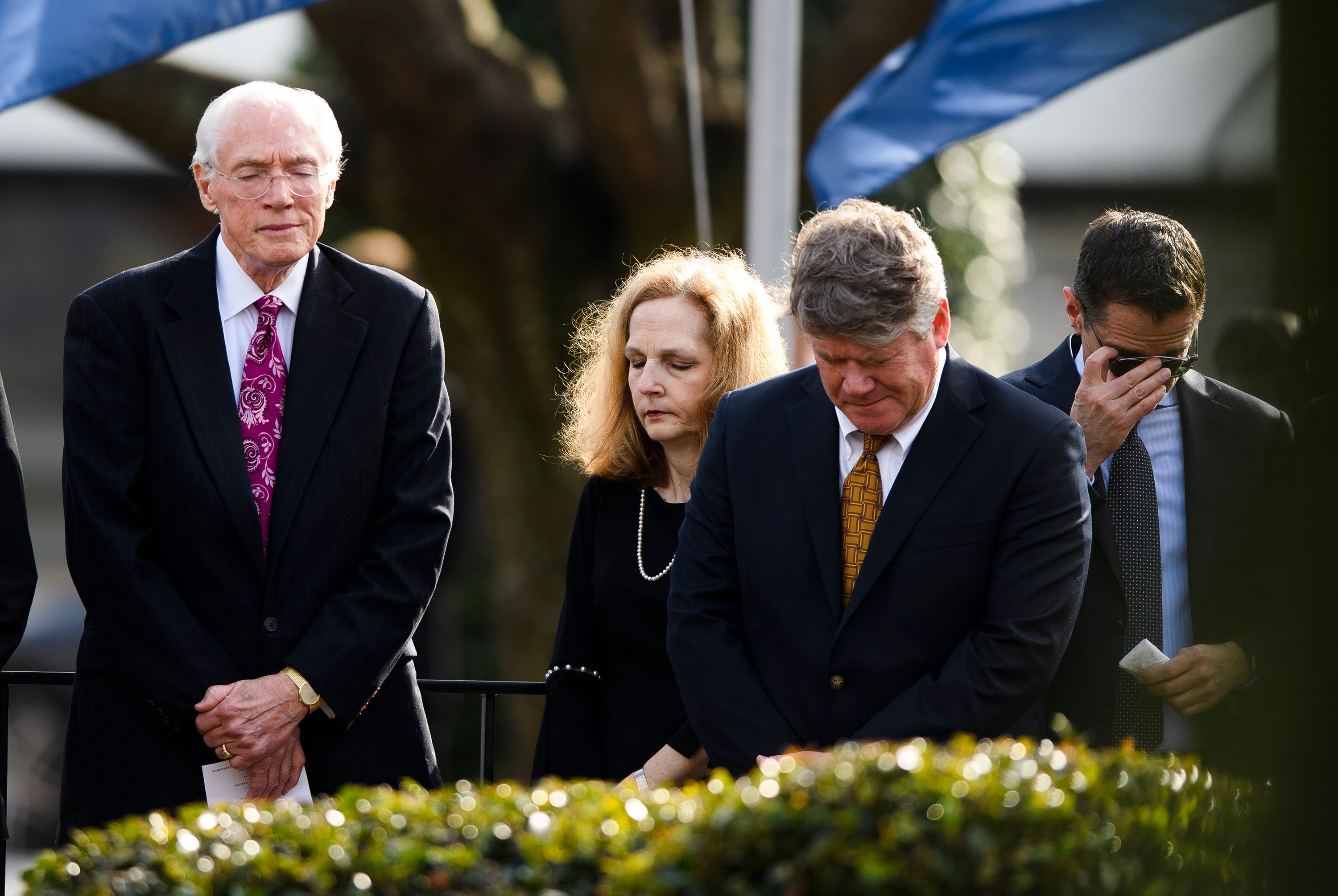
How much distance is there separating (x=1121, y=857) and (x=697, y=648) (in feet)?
3.52

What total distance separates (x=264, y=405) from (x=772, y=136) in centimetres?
333

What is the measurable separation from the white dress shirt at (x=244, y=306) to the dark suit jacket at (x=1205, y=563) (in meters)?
1.86

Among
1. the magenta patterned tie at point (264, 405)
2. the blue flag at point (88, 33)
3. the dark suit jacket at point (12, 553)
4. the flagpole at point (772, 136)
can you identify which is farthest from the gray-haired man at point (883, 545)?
the blue flag at point (88, 33)

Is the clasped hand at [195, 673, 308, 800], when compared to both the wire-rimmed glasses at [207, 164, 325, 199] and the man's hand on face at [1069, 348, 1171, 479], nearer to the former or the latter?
the wire-rimmed glasses at [207, 164, 325, 199]

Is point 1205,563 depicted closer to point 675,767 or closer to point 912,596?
point 912,596

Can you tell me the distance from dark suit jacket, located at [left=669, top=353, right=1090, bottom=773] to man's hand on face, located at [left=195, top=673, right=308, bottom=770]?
2.70 ft

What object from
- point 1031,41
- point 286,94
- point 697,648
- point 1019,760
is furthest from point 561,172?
point 1019,760

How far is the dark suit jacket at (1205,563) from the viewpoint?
3.25m

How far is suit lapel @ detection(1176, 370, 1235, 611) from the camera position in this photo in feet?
10.7

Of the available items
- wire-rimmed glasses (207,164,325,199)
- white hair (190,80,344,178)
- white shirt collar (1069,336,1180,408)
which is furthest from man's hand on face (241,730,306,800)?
white shirt collar (1069,336,1180,408)

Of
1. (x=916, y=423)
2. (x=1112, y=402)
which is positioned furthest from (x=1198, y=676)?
(x=916, y=423)

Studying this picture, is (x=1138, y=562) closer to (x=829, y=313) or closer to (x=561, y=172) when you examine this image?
(x=829, y=313)

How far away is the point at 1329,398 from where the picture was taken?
5.41 feet

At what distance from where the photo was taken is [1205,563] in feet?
10.7
